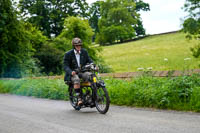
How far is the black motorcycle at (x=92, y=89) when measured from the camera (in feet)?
24.6

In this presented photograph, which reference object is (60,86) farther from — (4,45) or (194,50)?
(194,50)

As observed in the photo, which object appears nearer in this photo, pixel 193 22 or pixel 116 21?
pixel 193 22

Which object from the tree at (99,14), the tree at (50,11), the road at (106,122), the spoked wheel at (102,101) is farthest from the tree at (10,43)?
the tree at (99,14)

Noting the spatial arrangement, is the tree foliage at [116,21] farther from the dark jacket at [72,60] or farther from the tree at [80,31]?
the dark jacket at [72,60]

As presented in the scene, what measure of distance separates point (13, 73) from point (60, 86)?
35.0 ft

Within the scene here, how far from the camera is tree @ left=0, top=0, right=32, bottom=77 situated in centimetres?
2102

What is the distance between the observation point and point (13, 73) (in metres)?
21.7

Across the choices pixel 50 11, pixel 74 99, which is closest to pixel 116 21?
pixel 50 11

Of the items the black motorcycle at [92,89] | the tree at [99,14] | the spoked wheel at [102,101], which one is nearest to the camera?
the spoked wheel at [102,101]

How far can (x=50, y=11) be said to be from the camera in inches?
2042

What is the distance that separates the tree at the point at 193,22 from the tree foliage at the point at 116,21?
4072 cm

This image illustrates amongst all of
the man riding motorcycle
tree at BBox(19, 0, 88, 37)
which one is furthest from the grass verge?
tree at BBox(19, 0, 88, 37)

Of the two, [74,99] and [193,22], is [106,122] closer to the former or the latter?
[74,99]

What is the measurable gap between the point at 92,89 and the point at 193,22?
26.4m
